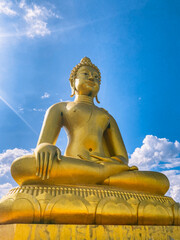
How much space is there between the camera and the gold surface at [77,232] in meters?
2.25

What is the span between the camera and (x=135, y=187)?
10.6ft

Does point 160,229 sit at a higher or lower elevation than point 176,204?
lower

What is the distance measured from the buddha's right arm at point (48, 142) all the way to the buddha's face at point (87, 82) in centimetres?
59

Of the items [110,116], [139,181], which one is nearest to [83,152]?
[139,181]

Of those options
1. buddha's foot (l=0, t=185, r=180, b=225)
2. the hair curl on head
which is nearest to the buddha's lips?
the hair curl on head

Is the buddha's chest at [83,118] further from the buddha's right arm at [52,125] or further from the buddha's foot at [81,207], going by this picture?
the buddha's foot at [81,207]

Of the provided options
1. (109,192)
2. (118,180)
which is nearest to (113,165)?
(118,180)

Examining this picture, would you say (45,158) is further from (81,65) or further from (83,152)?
(81,65)

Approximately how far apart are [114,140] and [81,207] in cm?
199

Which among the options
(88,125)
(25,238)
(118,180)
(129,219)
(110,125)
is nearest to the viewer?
(25,238)

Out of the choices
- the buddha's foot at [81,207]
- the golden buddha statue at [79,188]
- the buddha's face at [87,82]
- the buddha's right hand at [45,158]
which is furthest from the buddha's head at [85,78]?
the buddha's foot at [81,207]

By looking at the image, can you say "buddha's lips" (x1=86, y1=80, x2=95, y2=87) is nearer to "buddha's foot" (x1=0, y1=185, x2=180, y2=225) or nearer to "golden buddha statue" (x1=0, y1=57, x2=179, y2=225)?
"golden buddha statue" (x1=0, y1=57, x2=179, y2=225)

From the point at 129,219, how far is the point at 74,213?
0.67 meters

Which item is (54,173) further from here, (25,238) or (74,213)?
(25,238)
